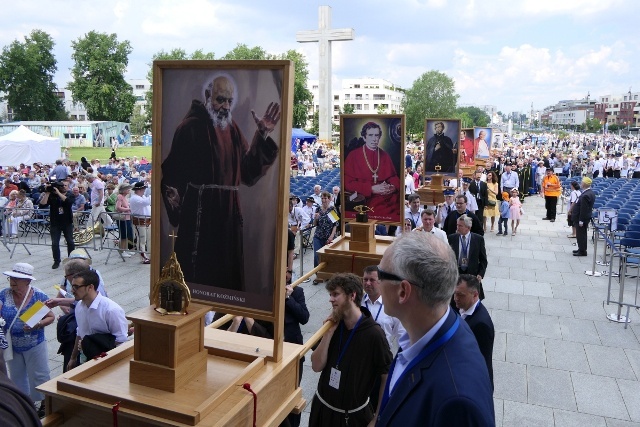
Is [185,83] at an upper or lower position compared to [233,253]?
upper

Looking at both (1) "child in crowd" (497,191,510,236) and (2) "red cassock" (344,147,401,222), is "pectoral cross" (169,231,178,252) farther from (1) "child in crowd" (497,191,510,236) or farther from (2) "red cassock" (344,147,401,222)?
(1) "child in crowd" (497,191,510,236)

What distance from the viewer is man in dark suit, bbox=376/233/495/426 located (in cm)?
185

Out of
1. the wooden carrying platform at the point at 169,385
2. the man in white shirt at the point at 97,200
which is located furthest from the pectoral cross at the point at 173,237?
the man in white shirt at the point at 97,200

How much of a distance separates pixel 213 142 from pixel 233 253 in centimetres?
63

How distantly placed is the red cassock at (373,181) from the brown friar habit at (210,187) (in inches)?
122

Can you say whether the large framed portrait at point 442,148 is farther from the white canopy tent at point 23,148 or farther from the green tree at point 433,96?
the green tree at point 433,96

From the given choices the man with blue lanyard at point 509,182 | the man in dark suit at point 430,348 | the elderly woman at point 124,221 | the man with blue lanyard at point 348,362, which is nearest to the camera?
the man in dark suit at point 430,348

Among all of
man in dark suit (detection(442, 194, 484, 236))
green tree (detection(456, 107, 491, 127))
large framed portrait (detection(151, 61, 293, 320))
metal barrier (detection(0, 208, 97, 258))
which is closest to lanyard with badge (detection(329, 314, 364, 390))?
large framed portrait (detection(151, 61, 293, 320))

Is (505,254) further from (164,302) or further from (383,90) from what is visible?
(383,90)

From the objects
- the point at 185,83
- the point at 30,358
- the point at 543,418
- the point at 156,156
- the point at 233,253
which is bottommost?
the point at 543,418

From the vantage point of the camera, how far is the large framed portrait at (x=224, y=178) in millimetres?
2818

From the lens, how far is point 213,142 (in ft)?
9.54

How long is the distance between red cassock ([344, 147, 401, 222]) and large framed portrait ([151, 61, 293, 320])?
10.1 feet

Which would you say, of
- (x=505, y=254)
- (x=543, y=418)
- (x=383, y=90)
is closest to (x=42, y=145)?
(x=505, y=254)
